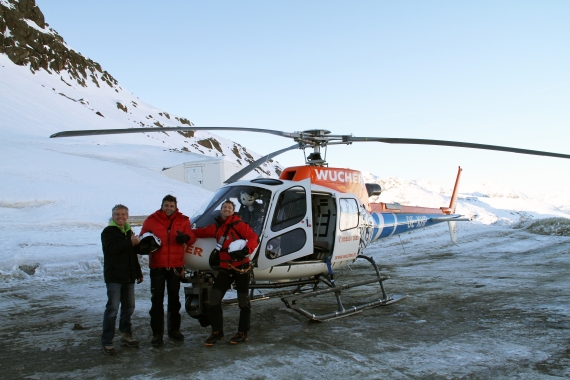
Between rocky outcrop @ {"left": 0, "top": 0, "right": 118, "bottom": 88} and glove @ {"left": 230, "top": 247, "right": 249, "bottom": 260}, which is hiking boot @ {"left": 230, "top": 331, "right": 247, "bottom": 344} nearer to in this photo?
glove @ {"left": 230, "top": 247, "right": 249, "bottom": 260}

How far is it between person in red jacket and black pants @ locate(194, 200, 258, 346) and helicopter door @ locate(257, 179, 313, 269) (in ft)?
2.11

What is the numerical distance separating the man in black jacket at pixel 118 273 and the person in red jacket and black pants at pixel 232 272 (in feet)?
2.76

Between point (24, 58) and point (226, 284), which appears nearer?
point (226, 284)

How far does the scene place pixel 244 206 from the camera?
5961 mm

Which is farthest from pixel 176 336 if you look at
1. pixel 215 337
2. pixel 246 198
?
pixel 246 198

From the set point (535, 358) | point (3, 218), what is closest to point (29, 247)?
point (3, 218)

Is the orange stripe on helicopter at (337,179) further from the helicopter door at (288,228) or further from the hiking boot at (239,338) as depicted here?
the hiking boot at (239,338)

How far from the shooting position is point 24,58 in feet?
261

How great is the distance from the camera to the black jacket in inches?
189

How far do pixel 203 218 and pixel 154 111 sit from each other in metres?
107

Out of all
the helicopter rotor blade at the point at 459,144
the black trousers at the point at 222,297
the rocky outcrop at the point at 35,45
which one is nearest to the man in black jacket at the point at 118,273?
the black trousers at the point at 222,297

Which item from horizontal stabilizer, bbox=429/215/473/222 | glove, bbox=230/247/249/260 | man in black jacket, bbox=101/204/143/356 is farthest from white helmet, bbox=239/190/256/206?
horizontal stabilizer, bbox=429/215/473/222

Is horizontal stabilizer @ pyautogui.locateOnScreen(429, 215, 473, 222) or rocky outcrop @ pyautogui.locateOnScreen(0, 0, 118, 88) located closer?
horizontal stabilizer @ pyautogui.locateOnScreen(429, 215, 473, 222)

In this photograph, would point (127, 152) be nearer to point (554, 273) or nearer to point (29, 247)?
point (29, 247)
